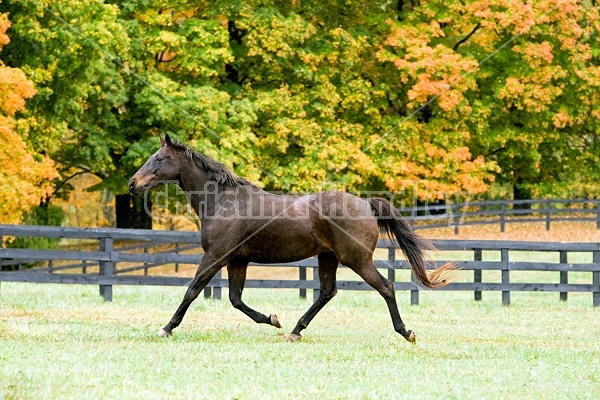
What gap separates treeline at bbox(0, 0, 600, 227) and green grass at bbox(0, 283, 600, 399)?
36.7 feet

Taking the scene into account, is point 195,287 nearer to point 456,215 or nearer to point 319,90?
point 319,90

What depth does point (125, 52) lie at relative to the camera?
24859mm

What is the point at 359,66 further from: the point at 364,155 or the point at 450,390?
the point at 450,390

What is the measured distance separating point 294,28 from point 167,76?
422cm

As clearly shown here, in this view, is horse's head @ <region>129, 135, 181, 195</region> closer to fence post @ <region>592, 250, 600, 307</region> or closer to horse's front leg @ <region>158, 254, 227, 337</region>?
horse's front leg @ <region>158, 254, 227, 337</region>

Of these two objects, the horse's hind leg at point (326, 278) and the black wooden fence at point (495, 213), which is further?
the black wooden fence at point (495, 213)

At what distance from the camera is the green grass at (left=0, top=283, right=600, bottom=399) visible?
7043 mm

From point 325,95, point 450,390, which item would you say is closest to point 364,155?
point 325,95

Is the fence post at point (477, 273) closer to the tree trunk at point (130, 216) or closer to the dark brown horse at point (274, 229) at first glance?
the dark brown horse at point (274, 229)

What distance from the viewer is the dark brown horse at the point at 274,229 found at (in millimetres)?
10000

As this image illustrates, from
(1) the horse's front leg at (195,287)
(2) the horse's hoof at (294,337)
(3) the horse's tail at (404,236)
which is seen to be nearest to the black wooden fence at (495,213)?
(3) the horse's tail at (404,236)

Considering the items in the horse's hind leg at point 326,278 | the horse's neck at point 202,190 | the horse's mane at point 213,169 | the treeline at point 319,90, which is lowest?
the horse's hind leg at point 326,278

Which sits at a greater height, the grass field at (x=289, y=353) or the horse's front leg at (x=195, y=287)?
the horse's front leg at (x=195, y=287)

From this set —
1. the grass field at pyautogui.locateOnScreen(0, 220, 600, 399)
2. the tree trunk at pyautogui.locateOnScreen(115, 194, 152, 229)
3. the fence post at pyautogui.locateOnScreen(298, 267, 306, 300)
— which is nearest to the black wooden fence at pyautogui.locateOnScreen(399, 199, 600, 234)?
the tree trunk at pyautogui.locateOnScreen(115, 194, 152, 229)
